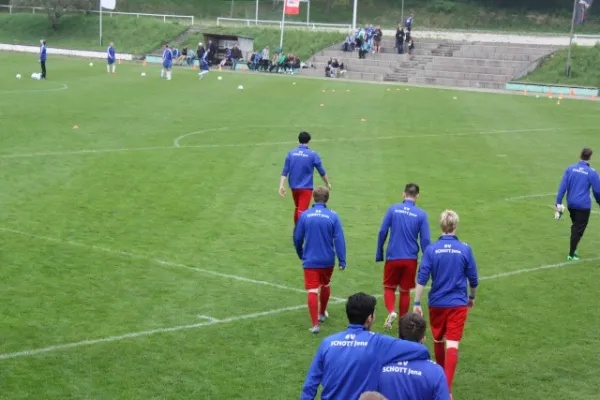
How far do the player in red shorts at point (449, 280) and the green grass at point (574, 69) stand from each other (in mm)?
50143

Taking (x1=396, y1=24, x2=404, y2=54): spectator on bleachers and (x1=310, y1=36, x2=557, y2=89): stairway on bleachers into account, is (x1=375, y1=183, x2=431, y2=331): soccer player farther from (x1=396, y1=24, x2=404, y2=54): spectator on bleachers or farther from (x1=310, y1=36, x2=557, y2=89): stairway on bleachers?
(x1=396, y1=24, x2=404, y2=54): spectator on bleachers

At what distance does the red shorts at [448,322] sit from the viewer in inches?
381

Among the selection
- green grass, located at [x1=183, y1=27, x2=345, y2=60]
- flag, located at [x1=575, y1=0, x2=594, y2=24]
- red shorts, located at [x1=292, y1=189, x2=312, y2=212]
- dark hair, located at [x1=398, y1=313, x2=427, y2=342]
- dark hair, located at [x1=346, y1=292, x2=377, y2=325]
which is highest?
flag, located at [x1=575, y1=0, x2=594, y2=24]

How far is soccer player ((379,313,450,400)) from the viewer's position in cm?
659

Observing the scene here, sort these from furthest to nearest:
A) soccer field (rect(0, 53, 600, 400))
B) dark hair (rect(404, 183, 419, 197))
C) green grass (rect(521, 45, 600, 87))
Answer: green grass (rect(521, 45, 600, 87)), dark hair (rect(404, 183, 419, 197)), soccer field (rect(0, 53, 600, 400))

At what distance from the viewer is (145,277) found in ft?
45.7

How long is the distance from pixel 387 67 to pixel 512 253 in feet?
161

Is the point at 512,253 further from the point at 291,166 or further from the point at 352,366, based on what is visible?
the point at 352,366

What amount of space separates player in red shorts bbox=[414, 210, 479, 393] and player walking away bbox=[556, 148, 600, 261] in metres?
6.53

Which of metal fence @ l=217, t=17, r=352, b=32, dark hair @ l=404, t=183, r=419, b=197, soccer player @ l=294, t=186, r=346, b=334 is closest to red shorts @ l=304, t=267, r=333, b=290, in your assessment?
soccer player @ l=294, t=186, r=346, b=334

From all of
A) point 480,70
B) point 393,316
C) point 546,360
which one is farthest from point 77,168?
point 480,70

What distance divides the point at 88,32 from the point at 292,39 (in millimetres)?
22811

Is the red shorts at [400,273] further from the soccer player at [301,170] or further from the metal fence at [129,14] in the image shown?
the metal fence at [129,14]

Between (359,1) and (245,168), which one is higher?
(359,1)
